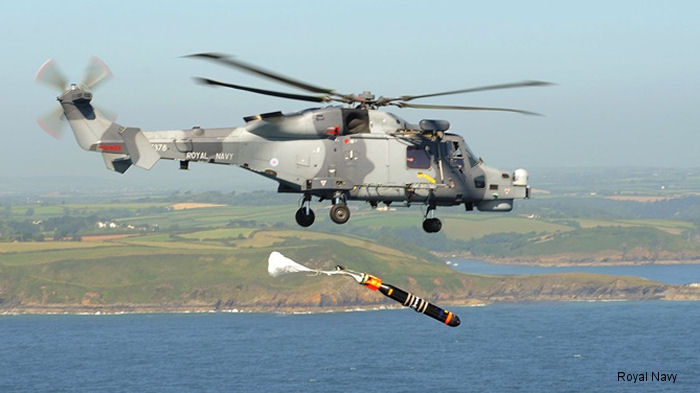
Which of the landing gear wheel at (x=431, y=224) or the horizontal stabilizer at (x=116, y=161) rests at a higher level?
the horizontal stabilizer at (x=116, y=161)

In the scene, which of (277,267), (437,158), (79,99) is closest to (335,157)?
(437,158)

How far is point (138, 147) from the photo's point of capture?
47031 millimetres

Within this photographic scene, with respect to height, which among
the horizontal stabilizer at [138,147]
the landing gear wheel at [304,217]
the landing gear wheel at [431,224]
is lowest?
the landing gear wheel at [431,224]

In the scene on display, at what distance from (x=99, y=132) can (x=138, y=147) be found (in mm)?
2118

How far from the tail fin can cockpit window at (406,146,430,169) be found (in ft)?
38.6

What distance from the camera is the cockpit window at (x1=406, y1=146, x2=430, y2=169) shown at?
48594 mm

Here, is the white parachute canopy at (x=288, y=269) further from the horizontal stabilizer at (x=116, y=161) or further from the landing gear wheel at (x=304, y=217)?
the horizontal stabilizer at (x=116, y=161)

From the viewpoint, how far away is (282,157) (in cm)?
4706

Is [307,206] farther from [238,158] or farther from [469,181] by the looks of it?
[469,181]

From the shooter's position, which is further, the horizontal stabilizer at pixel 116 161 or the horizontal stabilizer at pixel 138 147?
the horizontal stabilizer at pixel 116 161

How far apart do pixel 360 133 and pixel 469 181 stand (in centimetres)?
632

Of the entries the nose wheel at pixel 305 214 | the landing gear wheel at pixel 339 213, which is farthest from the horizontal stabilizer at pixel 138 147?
the landing gear wheel at pixel 339 213

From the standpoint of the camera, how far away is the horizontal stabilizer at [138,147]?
46.7 meters

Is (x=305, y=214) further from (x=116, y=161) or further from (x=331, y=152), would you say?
(x=116, y=161)
